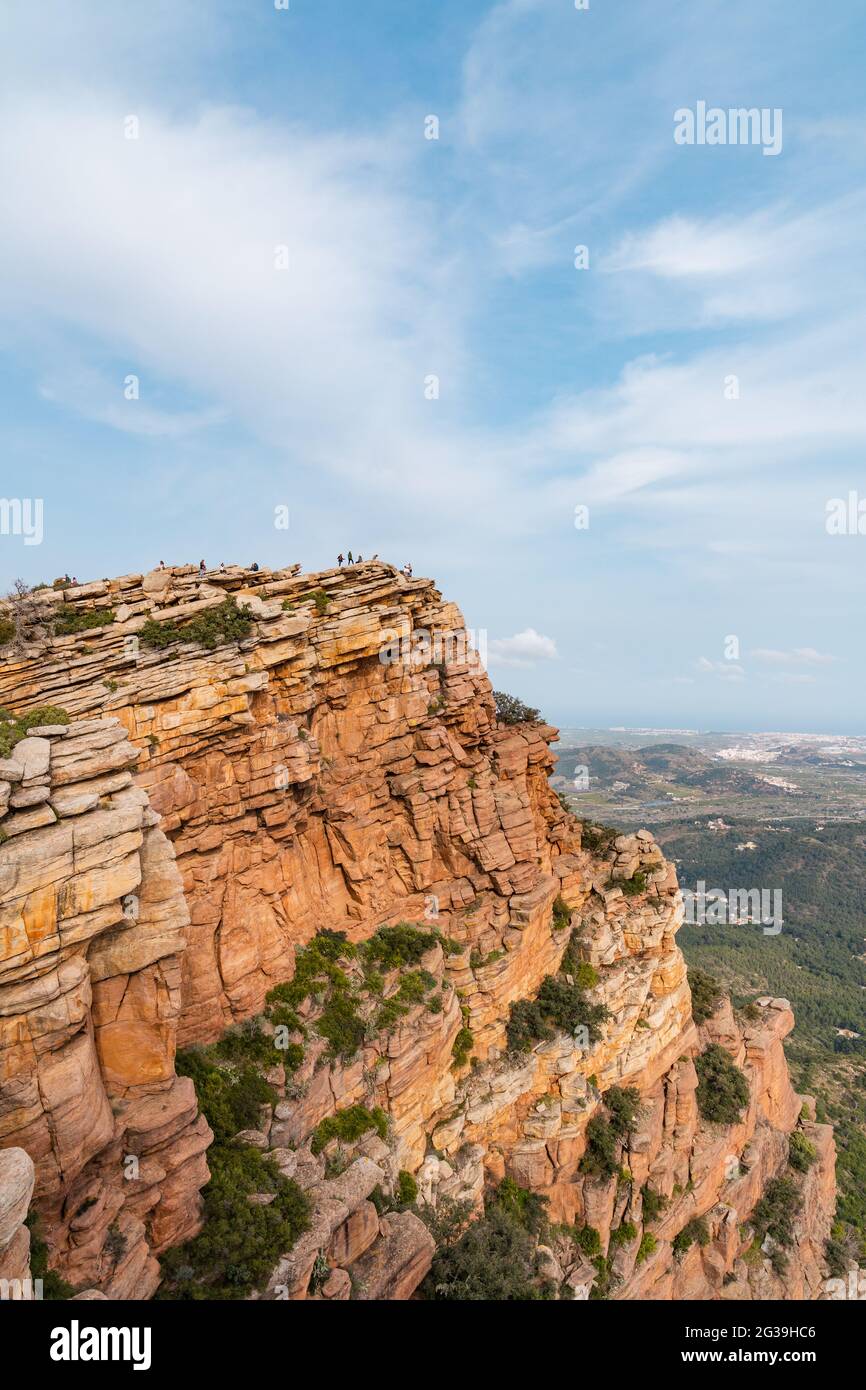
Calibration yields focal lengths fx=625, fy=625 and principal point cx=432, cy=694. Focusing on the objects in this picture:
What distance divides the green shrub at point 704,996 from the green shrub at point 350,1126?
27709 mm

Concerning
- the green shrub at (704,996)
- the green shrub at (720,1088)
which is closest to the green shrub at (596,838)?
the green shrub at (704,996)

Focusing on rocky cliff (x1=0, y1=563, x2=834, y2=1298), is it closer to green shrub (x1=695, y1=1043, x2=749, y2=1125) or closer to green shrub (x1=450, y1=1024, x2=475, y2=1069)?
green shrub (x1=450, y1=1024, x2=475, y2=1069)

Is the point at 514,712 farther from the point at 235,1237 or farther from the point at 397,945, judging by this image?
the point at 235,1237

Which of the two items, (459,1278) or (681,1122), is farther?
(681,1122)

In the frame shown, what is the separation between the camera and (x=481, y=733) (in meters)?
32.5

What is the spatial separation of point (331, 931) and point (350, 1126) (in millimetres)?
7037

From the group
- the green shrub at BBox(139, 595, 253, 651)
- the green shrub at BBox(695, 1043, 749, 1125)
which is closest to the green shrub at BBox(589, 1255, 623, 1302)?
the green shrub at BBox(695, 1043, 749, 1125)

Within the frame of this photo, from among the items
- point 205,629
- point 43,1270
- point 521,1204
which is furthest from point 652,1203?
point 205,629

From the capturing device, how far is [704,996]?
1729 inches

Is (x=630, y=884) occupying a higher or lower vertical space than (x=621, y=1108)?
higher

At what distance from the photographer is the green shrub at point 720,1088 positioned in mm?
38344
